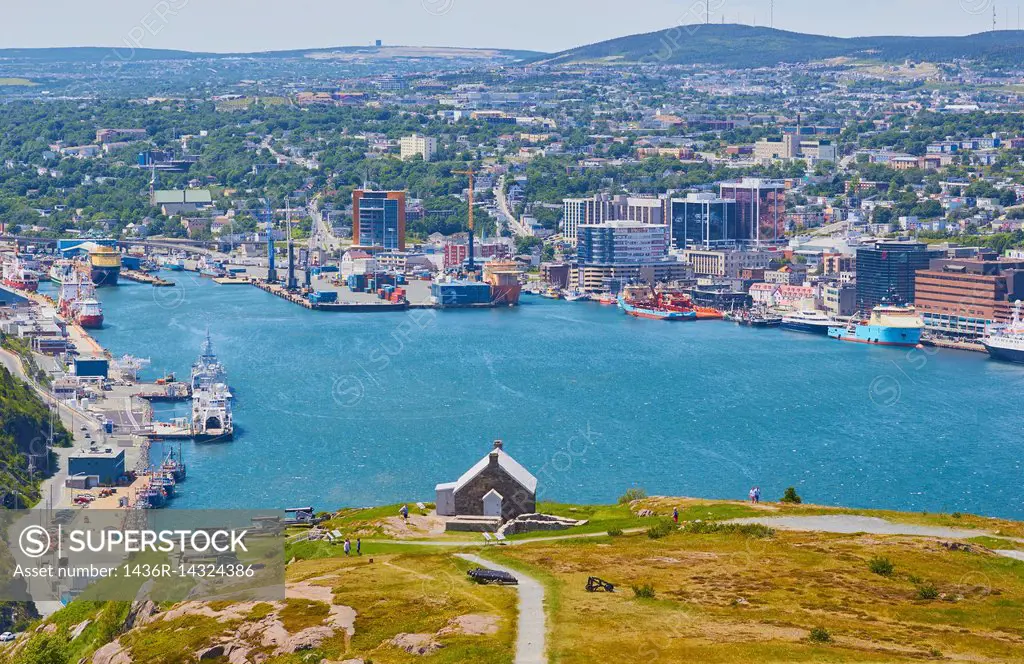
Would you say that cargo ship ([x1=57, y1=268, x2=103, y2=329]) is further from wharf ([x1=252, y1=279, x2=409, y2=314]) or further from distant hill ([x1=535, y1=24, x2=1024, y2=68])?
distant hill ([x1=535, y1=24, x2=1024, y2=68])

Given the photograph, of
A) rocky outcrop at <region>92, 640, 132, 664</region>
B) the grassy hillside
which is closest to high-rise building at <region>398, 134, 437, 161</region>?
the grassy hillside

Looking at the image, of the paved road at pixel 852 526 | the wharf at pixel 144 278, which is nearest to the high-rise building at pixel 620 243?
the wharf at pixel 144 278

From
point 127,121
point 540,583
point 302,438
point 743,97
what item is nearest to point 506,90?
point 743,97

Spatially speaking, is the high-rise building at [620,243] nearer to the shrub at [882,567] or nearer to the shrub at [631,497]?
the shrub at [631,497]

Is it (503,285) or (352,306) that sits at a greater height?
(503,285)

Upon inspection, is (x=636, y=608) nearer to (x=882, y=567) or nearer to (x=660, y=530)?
(x=882, y=567)

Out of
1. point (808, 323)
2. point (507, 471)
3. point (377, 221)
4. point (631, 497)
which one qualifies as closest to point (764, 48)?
point (377, 221)
